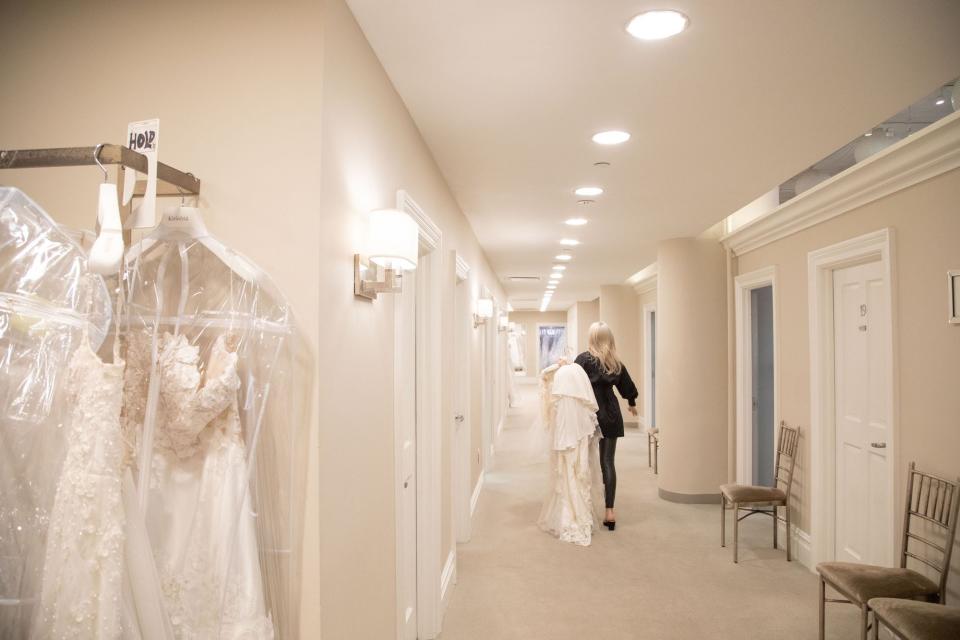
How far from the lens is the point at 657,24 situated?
1.73 m

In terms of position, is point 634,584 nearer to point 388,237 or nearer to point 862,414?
point 862,414

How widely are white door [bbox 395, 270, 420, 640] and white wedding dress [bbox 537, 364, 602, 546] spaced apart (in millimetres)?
1757

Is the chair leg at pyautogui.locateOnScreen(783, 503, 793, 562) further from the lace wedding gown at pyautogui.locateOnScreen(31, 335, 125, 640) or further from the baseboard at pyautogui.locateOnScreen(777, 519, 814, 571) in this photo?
the lace wedding gown at pyautogui.locateOnScreen(31, 335, 125, 640)

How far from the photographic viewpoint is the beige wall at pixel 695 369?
5352mm

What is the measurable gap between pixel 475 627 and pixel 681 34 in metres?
2.93

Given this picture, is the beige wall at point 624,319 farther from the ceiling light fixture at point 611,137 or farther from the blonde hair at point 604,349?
the ceiling light fixture at point 611,137

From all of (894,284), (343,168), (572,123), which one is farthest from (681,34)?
(894,284)

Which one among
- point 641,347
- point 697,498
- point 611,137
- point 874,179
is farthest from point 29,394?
point 641,347

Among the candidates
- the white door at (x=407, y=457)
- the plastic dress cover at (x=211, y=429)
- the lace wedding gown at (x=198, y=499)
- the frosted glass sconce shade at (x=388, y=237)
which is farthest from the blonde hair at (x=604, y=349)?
the lace wedding gown at (x=198, y=499)

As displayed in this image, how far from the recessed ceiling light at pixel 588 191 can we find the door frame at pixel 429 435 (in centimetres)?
102

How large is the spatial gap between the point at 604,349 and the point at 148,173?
4.01 meters

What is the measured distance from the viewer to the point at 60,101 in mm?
1628

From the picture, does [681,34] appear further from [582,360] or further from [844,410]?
[582,360]

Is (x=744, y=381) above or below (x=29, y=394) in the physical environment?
below
